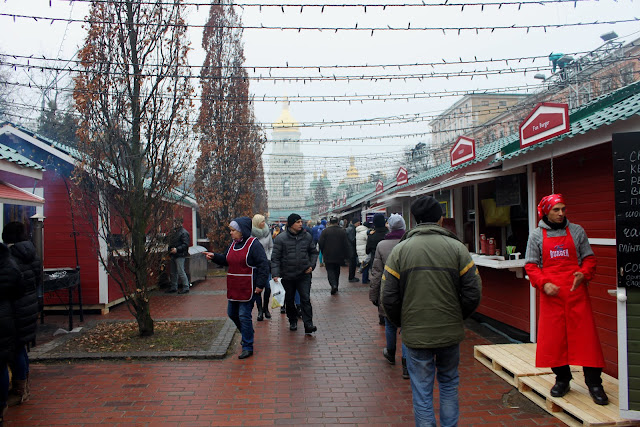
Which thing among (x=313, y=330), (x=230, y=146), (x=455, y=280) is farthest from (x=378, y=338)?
(x=230, y=146)

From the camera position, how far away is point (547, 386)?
4492 mm

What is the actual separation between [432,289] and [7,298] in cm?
340

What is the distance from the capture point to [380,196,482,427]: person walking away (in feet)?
10.6

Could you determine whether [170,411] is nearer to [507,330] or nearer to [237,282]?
[237,282]

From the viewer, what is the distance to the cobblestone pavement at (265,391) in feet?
13.8

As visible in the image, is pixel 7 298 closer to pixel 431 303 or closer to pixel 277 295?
pixel 431 303

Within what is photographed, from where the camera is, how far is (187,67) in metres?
7.39

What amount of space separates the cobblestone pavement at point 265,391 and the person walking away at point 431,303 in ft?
3.03

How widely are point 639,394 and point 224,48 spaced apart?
1997cm

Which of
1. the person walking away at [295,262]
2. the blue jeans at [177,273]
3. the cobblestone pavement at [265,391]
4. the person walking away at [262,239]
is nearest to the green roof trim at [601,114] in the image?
the cobblestone pavement at [265,391]

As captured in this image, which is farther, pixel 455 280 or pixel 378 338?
pixel 378 338

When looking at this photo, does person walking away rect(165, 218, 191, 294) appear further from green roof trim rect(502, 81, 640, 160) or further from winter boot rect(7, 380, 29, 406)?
green roof trim rect(502, 81, 640, 160)

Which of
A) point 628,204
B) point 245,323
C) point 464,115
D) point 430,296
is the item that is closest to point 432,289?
point 430,296

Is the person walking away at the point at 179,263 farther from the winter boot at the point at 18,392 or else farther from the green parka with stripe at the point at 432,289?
the green parka with stripe at the point at 432,289
